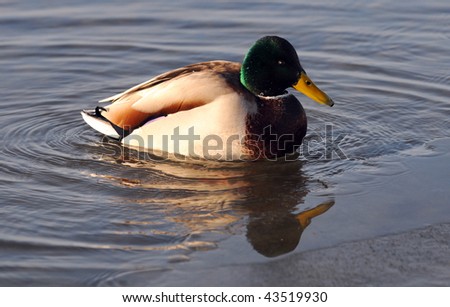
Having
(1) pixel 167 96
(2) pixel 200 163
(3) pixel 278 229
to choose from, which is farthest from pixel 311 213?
A: (1) pixel 167 96

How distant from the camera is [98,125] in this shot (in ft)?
26.6

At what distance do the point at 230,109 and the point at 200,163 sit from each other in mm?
543

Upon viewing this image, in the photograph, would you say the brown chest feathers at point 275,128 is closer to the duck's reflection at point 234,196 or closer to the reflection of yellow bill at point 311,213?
the duck's reflection at point 234,196

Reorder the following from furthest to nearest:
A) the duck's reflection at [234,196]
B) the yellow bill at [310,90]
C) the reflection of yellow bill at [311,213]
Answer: the yellow bill at [310,90], the reflection of yellow bill at [311,213], the duck's reflection at [234,196]

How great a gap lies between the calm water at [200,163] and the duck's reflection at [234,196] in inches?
0.6

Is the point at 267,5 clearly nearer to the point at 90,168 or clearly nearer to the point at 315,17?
the point at 315,17

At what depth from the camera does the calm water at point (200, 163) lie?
5.84 m

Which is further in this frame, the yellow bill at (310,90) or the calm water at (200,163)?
the yellow bill at (310,90)

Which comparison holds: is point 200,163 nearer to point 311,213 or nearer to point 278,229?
point 311,213

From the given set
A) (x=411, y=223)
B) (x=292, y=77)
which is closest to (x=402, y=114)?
(x=292, y=77)

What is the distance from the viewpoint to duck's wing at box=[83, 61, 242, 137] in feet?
24.4

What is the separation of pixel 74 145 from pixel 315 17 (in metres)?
4.05

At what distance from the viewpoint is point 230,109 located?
728cm
